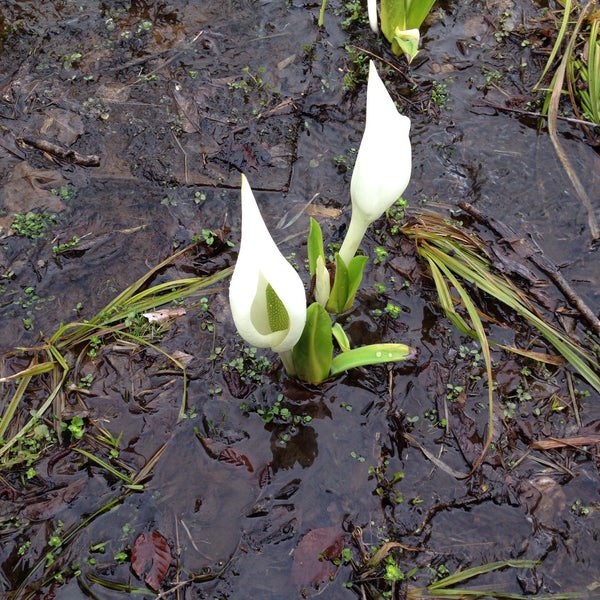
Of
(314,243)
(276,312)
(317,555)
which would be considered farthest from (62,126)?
(317,555)

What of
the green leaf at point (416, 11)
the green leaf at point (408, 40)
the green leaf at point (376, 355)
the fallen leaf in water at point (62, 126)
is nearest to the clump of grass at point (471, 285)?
the green leaf at point (376, 355)

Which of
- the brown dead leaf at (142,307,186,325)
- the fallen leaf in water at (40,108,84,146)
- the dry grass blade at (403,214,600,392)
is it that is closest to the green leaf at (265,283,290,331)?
the brown dead leaf at (142,307,186,325)

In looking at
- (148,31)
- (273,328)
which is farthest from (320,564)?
(148,31)

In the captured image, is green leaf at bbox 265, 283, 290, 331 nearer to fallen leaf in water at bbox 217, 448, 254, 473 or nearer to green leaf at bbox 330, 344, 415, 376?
green leaf at bbox 330, 344, 415, 376

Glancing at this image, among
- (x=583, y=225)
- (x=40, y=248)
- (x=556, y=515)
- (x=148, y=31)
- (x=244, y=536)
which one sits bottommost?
(x=556, y=515)

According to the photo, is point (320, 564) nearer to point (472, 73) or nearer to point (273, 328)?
point (273, 328)

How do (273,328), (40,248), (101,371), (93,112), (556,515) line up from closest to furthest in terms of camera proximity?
(273,328)
(556,515)
(101,371)
(40,248)
(93,112)
